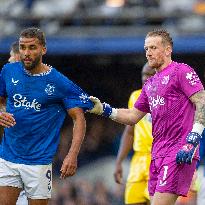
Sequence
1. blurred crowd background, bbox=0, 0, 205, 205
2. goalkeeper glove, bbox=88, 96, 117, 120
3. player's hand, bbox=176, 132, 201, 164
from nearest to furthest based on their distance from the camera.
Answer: player's hand, bbox=176, 132, 201, 164 → goalkeeper glove, bbox=88, 96, 117, 120 → blurred crowd background, bbox=0, 0, 205, 205

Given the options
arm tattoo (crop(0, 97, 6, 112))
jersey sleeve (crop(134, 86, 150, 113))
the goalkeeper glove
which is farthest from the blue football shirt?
jersey sleeve (crop(134, 86, 150, 113))

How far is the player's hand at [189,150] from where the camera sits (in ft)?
28.5

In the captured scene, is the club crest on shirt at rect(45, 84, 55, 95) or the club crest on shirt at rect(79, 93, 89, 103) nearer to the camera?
the club crest on shirt at rect(45, 84, 55, 95)

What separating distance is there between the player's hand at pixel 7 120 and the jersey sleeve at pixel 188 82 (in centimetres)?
157

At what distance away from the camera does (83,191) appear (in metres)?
18.7

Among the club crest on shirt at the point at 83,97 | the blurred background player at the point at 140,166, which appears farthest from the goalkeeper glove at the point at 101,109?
the blurred background player at the point at 140,166

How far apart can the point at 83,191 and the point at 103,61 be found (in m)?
3.74

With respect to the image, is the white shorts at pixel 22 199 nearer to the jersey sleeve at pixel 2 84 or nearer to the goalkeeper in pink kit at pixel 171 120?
the jersey sleeve at pixel 2 84

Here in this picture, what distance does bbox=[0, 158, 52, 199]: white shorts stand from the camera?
927cm

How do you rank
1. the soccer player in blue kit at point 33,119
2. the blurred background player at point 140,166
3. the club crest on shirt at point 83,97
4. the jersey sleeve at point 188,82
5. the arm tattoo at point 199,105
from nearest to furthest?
1. the arm tattoo at point 199,105
2. the jersey sleeve at point 188,82
3. the soccer player in blue kit at point 33,119
4. the club crest on shirt at point 83,97
5. the blurred background player at point 140,166

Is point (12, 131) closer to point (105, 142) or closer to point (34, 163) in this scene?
point (34, 163)

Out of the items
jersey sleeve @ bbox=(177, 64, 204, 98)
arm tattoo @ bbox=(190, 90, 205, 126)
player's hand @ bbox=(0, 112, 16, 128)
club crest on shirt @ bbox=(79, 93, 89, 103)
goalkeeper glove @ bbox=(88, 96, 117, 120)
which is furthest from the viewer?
goalkeeper glove @ bbox=(88, 96, 117, 120)

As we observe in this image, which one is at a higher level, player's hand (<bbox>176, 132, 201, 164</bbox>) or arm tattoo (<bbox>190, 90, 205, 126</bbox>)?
arm tattoo (<bbox>190, 90, 205, 126</bbox>)

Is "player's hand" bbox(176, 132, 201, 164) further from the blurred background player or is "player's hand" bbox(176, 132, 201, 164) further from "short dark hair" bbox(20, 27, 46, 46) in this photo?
the blurred background player
